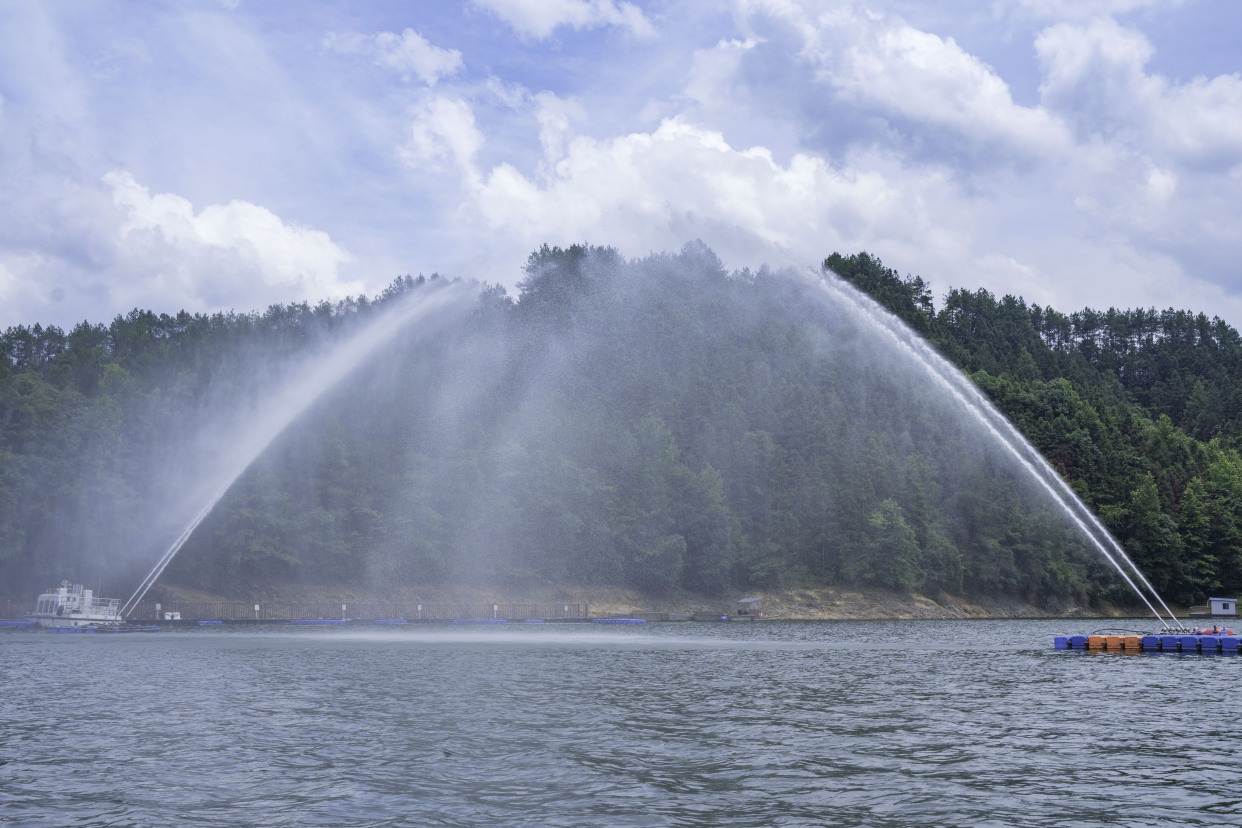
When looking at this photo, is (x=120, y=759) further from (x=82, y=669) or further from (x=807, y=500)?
(x=807, y=500)

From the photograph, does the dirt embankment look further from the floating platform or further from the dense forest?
the floating platform

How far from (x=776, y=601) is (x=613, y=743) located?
123805 millimetres

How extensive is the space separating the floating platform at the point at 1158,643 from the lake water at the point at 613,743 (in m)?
9.88

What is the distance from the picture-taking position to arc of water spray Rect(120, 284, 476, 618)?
86188 millimetres

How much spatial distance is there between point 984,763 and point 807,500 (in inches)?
5683

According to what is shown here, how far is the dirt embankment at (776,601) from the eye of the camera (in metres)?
136

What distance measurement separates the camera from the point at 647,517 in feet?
506

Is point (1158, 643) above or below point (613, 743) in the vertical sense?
below

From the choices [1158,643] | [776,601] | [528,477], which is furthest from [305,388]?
[776,601]

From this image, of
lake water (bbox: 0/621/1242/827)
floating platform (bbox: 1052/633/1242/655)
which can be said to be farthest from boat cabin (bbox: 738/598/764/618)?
lake water (bbox: 0/621/1242/827)

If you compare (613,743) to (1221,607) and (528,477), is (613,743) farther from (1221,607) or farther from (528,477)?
(1221,607)

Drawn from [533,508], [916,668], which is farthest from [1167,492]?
[916,668]

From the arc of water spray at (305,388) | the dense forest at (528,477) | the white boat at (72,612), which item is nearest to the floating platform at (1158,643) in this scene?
the arc of water spray at (305,388)

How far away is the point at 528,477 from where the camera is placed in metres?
158
